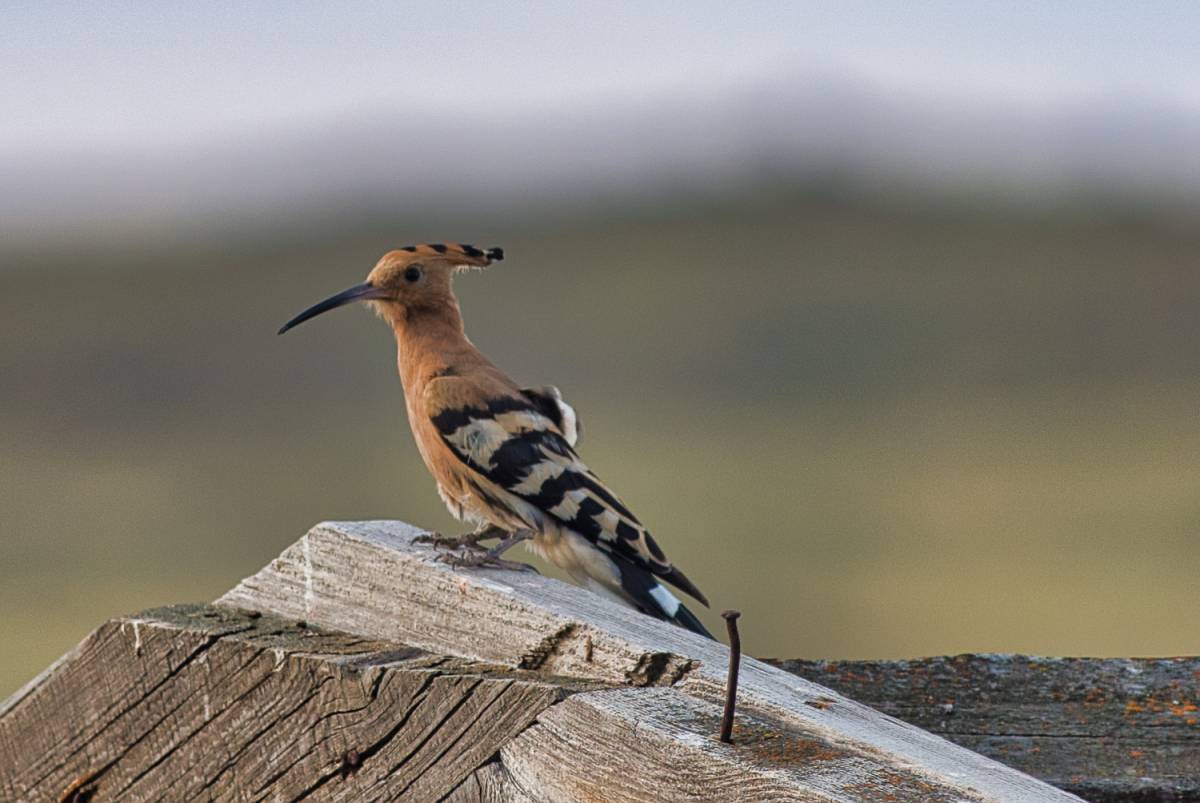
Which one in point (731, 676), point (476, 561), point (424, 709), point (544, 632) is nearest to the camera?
point (731, 676)

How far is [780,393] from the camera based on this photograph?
80.5 feet

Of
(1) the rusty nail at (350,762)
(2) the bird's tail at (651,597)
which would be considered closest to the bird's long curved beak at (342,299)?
(2) the bird's tail at (651,597)

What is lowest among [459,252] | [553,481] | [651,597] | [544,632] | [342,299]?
[544,632]

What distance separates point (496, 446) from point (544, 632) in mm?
1957

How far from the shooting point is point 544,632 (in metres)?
2.19

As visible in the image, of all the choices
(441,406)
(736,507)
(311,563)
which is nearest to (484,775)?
(311,563)

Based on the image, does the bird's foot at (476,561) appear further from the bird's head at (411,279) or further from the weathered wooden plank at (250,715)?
the bird's head at (411,279)

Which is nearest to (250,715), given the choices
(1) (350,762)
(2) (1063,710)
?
(1) (350,762)

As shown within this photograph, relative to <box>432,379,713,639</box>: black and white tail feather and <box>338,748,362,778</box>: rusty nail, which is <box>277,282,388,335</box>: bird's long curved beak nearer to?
<box>432,379,713,639</box>: black and white tail feather

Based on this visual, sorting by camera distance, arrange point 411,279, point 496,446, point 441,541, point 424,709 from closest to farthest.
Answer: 1. point 424,709
2. point 441,541
3. point 496,446
4. point 411,279

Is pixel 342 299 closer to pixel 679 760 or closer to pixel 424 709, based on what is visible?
pixel 424 709

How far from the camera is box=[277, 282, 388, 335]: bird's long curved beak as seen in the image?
12.2ft

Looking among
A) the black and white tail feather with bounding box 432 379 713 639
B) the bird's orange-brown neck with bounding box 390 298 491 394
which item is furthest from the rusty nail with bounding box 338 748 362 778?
the bird's orange-brown neck with bounding box 390 298 491 394

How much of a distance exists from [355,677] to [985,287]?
906 inches
